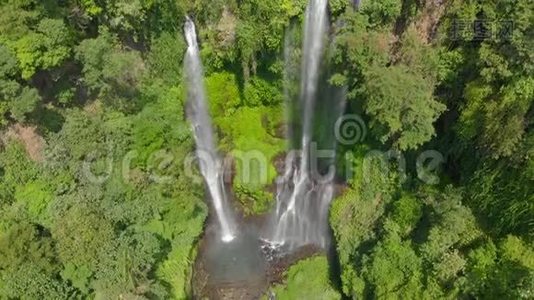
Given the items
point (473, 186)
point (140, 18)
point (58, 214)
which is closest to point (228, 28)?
point (140, 18)

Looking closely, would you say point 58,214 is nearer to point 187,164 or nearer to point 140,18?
point 187,164

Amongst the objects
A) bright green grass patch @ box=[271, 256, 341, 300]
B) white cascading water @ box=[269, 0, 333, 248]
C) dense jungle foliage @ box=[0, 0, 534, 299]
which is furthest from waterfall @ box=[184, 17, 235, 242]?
bright green grass patch @ box=[271, 256, 341, 300]

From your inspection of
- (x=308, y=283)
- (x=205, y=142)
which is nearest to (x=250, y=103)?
(x=205, y=142)

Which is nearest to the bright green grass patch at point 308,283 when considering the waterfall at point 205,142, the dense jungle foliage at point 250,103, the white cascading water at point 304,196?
the dense jungle foliage at point 250,103

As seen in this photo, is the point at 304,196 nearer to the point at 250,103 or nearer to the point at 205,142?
the point at 250,103

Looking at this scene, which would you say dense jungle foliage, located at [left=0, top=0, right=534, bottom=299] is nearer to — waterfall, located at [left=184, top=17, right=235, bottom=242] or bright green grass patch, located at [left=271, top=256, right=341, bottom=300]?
bright green grass patch, located at [left=271, top=256, right=341, bottom=300]

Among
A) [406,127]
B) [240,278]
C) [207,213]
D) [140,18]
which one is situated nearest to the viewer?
[406,127]

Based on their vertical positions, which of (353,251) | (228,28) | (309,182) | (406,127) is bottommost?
(353,251)
